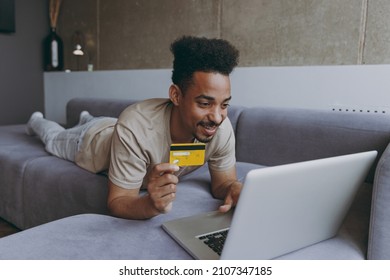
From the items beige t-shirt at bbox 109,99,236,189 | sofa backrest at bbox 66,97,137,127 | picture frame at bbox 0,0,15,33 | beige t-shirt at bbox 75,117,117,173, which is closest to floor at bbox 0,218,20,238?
beige t-shirt at bbox 75,117,117,173

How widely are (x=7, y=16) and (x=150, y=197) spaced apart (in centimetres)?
361

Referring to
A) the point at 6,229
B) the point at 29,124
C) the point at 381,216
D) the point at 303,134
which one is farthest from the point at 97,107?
the point at 381,216

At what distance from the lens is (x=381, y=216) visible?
102 cm

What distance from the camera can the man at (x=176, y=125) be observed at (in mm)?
1153

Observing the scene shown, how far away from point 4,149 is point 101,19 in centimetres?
175

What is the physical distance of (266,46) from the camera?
2.29 metres

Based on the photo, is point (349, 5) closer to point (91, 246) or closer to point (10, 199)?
point (91, 246)

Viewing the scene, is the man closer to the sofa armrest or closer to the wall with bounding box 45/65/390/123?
the sofa armrest

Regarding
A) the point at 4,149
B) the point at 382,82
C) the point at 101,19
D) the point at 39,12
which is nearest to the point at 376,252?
the point at 382,82

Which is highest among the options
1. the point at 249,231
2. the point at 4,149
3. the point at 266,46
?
the point at 266,46

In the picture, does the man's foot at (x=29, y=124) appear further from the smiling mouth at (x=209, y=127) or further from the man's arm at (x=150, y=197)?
the smiling mouth at (x=209, y=127)

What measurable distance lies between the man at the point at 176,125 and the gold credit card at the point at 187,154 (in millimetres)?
112

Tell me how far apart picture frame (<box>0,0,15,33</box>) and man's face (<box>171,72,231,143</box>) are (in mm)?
3350

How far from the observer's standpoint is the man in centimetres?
115
